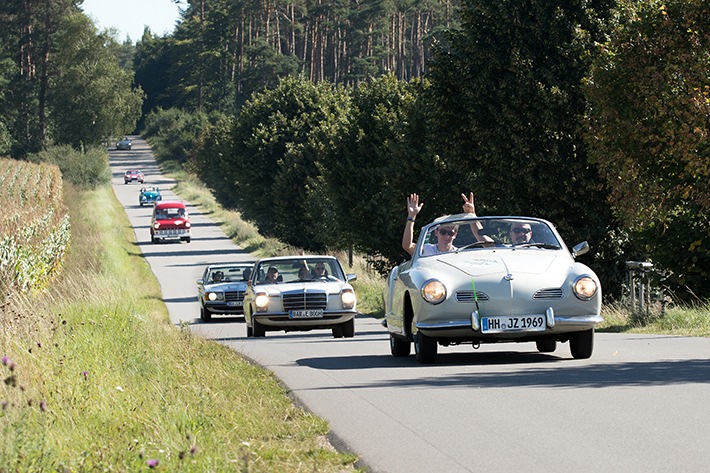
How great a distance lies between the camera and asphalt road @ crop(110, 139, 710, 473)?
25.8 ft

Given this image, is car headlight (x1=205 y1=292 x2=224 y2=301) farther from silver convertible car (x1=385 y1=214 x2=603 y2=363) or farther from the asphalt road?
silver convertible car (x1=385 y1=214 x2=603 y2=363)


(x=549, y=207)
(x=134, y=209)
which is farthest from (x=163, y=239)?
(x=549, y=207)

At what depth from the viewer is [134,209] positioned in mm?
113812

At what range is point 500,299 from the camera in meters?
13.2

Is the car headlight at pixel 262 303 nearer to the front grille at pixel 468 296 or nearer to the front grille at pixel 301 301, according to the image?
the front grille at pixel 301 301

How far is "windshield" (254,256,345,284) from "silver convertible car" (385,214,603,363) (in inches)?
361

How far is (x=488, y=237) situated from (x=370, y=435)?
5.97 m

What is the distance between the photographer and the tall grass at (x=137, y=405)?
7566 mm

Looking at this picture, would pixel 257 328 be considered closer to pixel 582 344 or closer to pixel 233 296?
pixel 582 344

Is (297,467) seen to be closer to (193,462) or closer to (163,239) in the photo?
(193,462)

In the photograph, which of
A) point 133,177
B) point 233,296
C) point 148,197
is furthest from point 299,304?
point 133,177

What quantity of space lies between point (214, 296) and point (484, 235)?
1930 cm

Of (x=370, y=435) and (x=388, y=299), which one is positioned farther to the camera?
(x=388, y=299)

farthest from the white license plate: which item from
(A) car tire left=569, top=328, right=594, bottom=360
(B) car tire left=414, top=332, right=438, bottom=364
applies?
(B) car tire left=414, top=332, right=438, bottom=364
